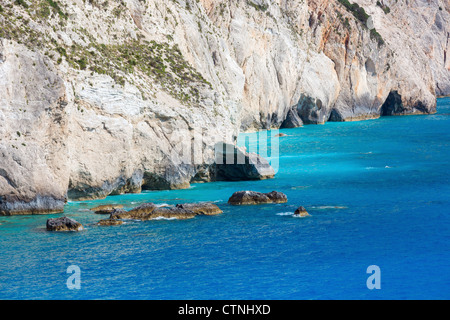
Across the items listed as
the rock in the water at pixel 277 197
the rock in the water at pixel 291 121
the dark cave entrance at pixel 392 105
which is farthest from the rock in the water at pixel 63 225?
the dark cave entrance at pixel 392 105

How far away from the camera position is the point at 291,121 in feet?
374

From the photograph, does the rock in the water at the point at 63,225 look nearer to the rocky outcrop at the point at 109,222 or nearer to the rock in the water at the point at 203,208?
the rocky outcrop at the point at 109,222

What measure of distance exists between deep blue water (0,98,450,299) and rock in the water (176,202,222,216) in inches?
42.8

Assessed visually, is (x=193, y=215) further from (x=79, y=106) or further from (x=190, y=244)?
(x=79, y=106)

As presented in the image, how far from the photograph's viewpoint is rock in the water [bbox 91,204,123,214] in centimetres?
4116

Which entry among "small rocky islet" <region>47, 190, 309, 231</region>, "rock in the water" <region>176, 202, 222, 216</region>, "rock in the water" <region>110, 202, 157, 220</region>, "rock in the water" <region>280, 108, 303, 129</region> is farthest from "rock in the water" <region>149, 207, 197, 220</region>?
"rock in the water" <region>280, 108, 303, 129</region>

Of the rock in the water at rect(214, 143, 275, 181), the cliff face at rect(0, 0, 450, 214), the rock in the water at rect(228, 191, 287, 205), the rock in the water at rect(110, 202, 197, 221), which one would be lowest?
the rock in the water at rect(110, 202, 197, 221)

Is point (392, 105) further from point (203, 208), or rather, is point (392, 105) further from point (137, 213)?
point (137, 213)

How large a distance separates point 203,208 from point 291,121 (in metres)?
74.2

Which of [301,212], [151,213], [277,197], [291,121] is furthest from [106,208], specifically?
[291,121]

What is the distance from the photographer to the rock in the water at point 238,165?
53469 mm

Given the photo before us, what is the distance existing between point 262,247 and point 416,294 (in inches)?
358

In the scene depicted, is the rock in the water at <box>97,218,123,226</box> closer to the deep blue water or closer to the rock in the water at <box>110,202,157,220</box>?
the deep blue water

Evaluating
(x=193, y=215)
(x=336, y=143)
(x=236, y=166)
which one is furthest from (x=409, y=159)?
(x=193, y=215)
